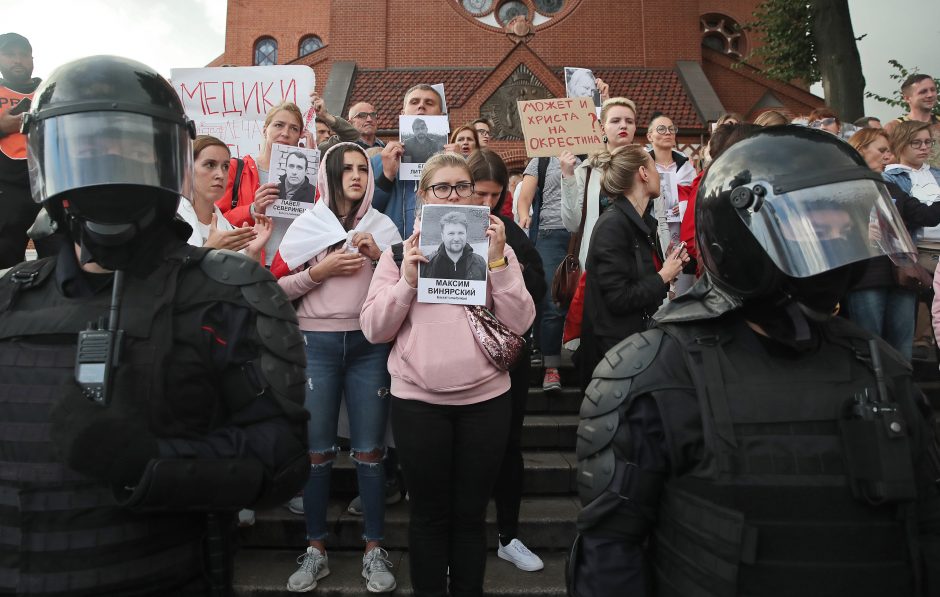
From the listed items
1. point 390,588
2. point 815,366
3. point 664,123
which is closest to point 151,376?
point 815,366

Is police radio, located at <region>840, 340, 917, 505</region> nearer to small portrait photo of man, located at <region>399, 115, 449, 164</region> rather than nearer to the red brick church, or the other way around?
small portrait photo of man, located at <region>399, 115, 449, 164</region>

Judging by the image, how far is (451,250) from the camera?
9.70 feet

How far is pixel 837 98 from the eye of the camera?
11.9m

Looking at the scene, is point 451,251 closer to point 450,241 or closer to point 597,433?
point 450,241

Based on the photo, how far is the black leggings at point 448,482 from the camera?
2902 mm

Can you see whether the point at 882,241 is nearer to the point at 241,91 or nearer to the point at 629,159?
the point at 629,159

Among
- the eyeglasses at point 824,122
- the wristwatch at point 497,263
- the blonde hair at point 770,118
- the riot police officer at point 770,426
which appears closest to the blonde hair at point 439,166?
the wristwatch at point 497,263

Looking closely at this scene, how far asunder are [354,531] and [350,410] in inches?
36.8

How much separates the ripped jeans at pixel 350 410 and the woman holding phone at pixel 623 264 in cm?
121

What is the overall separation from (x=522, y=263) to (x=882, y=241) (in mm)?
2445

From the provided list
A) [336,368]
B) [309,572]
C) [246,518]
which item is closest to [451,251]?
[336,368]

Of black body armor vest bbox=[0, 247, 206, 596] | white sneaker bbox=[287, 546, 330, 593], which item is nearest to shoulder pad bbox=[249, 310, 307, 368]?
black body armor vest bbox=[0, 247, 206, 596]

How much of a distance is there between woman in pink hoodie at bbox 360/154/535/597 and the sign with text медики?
2.59 meters

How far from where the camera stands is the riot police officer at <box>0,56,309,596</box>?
1456mm
